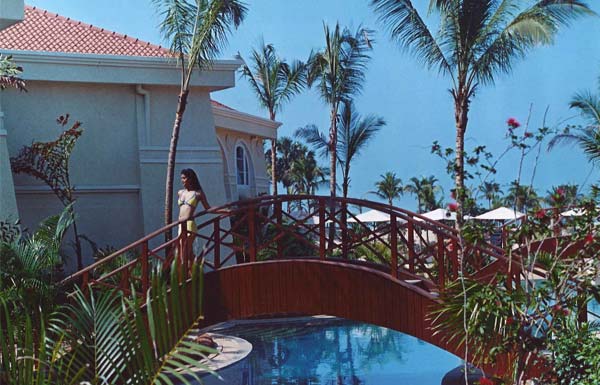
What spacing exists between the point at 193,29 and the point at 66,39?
354 centimetres

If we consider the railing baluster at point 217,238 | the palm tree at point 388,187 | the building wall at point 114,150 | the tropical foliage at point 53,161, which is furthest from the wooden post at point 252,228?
the palm tree at point 388,187

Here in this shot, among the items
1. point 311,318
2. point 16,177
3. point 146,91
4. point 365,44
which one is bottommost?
point 311,318

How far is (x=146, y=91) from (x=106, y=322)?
1337 centimetres

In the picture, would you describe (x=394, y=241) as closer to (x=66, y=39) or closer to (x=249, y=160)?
(x=66, y=39)

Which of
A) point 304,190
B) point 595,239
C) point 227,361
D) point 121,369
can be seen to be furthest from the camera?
point 304,190

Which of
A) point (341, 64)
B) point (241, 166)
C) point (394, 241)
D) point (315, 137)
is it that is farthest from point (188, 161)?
Result: point (315, 137)

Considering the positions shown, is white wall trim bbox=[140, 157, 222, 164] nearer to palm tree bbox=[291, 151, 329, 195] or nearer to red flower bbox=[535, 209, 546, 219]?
red flower bbox=[535, 209, 546, 219]

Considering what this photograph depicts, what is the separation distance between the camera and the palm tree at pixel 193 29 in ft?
50.2

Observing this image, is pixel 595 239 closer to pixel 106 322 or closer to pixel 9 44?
pixel 106 322

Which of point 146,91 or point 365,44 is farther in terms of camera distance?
point 365,44

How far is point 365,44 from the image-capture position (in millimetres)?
24656

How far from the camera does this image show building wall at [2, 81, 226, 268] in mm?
16531

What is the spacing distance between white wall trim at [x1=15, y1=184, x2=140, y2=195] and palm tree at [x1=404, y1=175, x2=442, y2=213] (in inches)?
1554

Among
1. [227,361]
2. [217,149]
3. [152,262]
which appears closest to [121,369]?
[227,361]
